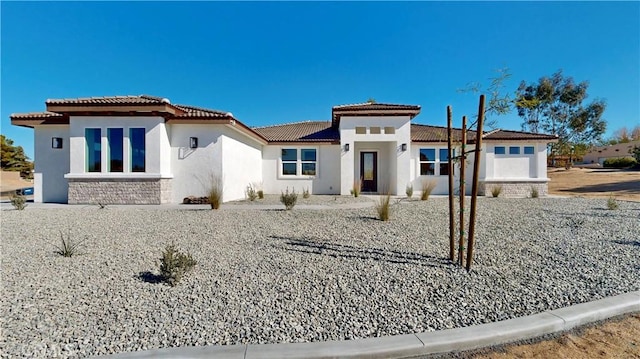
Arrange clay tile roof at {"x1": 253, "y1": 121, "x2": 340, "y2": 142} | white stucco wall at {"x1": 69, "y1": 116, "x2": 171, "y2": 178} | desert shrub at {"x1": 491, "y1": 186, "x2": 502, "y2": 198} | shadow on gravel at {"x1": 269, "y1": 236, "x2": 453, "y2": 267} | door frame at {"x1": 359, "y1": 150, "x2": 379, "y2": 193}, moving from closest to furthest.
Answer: shadow on gravel at {"x1": 269, "y1": 236, "x2": 453, "y2": 267}, white stucco wall at {"x1": 69, "y1": 116, "x2": 171, "y2": 178}, desert shrub at {"x1": 491, "y1": 186, "x2": 502, "y2": 198}, clay tile roof at {"x1": 253, "y1": 121, "x2": 340, "y2": 142}, door frame at {"x1": 359, "y1": 150, "x2": 379, "y2": 193}

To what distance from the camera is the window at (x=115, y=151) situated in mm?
11773

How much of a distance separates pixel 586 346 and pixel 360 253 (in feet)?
10.1

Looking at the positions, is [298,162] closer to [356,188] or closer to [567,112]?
[356,188]

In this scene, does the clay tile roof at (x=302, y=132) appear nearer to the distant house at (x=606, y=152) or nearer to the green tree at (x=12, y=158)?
the green tree at (x=12, y=158)

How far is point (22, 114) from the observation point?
1279 centimetres

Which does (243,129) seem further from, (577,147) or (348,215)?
(577,147)

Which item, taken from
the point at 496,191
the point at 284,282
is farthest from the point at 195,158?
the point at 496,191

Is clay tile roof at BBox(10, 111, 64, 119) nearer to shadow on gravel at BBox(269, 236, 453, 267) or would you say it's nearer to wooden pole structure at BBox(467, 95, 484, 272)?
shadow on gravel at BBox(269, 236, 453, 267)

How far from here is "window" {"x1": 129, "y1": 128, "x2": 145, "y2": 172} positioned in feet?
38.5

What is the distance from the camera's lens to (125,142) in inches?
460

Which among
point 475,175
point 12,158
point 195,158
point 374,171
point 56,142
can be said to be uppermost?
point 12,158

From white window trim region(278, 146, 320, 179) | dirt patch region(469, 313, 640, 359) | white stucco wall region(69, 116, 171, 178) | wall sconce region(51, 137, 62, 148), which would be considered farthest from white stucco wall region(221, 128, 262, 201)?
dirt patch region(469, 313, 640, 359)

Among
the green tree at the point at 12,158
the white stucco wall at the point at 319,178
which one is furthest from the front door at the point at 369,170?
the green tree at the point at 12,158

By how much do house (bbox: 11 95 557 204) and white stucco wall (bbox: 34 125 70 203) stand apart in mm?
42
